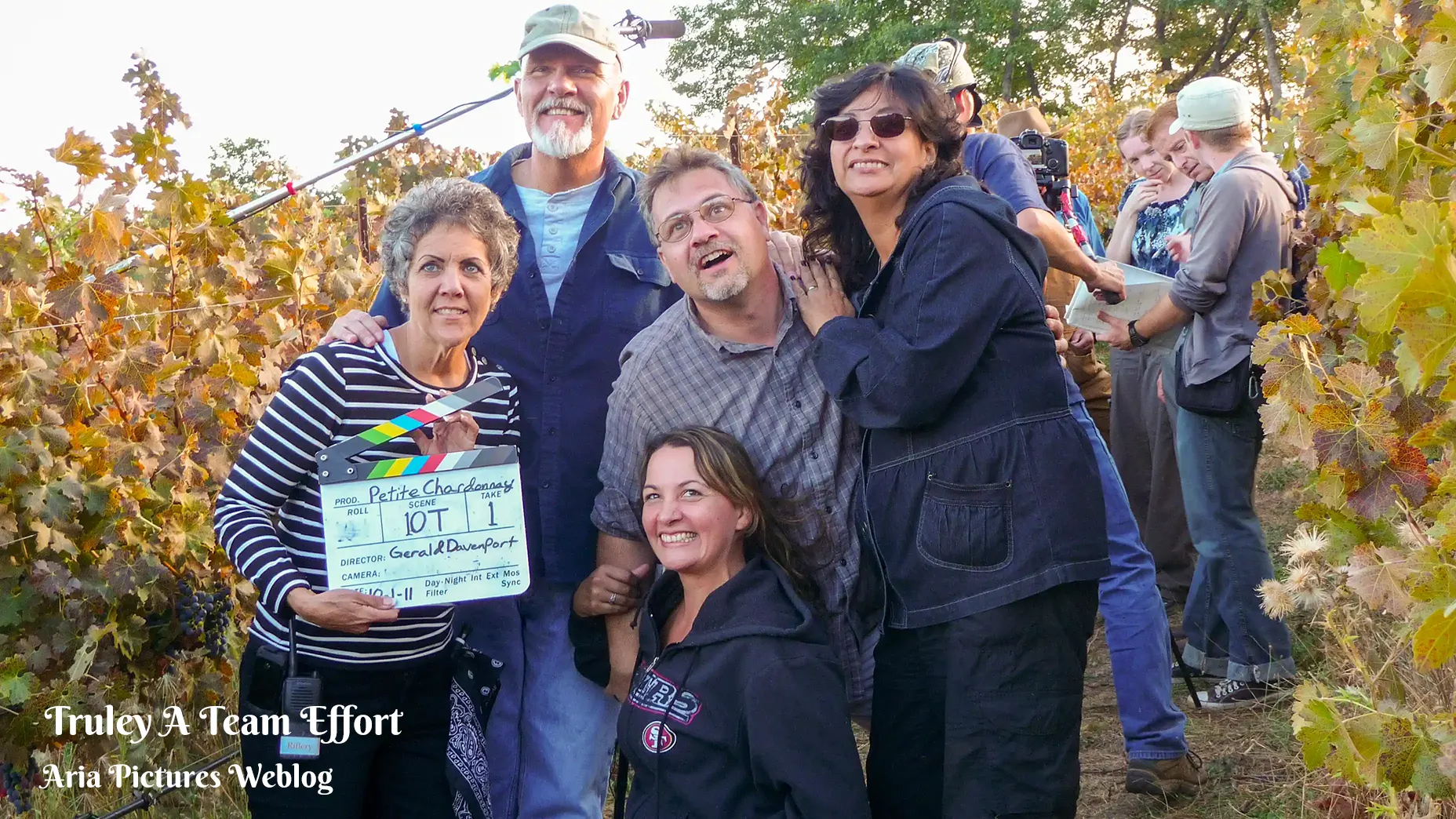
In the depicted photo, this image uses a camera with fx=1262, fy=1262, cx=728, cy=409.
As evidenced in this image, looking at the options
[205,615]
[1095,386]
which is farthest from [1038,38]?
[205,615]

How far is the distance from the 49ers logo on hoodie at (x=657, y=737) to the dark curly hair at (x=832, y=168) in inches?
41.6

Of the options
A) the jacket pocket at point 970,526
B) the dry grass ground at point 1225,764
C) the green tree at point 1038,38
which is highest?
the green tree at point 1038,38

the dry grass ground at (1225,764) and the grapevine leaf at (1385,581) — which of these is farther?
the dry grass ground at (1225,764)

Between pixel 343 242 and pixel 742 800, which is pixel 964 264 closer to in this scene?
pixel 742 800

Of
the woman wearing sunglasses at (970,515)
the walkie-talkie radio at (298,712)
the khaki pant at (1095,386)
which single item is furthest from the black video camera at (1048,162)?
the walkie-talkie radio at (298,712)

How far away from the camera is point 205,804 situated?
13.8ft

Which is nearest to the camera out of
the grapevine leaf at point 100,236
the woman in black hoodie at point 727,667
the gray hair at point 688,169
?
the woman in black hoodie at point 727,667

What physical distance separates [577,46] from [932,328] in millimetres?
1511

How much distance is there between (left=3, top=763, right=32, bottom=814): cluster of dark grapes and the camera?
4.08 m

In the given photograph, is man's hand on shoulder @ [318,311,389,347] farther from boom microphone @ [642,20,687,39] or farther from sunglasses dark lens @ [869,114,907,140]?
Answer: boom microphone @ [642,20,687,39]

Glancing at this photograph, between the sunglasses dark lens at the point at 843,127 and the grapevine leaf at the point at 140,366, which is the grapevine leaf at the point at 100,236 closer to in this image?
the grapevine leaf at the point at 140,366

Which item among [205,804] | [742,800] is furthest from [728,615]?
[205,804]

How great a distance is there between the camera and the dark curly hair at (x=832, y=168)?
8.82 ft

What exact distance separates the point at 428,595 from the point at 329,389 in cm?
51
